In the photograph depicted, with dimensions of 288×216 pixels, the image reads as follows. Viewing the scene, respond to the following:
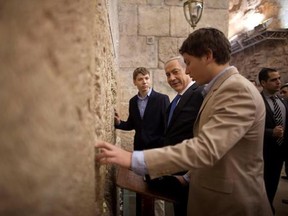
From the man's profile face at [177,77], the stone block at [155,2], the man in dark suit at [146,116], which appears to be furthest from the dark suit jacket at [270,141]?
the stone block at [155,2]

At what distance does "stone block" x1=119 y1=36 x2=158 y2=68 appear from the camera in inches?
172

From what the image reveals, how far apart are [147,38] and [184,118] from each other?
289 centimetres

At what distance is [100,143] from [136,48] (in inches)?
145

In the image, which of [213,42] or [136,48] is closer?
[213,42]

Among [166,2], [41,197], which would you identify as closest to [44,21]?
[41,197]

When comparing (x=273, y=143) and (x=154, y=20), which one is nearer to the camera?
(x=273, y=143)

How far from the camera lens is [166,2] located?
14.7 ft

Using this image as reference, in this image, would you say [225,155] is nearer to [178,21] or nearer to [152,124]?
[152,124]

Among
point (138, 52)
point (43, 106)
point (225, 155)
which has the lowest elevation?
point (225, 155)

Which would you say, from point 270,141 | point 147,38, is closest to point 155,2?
point 147,38

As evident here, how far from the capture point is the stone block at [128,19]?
436 centimetres

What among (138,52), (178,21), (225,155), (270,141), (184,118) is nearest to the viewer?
(225,155)

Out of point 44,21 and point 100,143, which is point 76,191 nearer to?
point 100,143

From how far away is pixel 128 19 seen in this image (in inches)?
173
